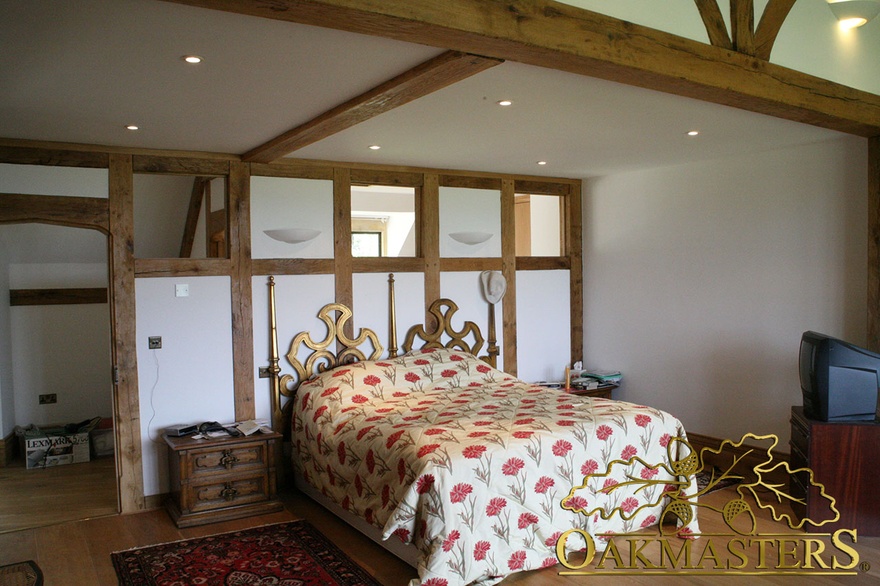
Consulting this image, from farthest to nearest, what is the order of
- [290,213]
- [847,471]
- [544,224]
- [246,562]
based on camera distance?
[544,224]
[290,213]
[847,471]
[246,562]

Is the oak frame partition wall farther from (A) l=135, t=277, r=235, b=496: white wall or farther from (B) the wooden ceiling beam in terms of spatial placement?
(B) the wooden ceiling beam

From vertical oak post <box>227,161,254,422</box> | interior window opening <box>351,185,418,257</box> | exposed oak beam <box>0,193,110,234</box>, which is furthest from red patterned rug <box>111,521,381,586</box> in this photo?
interior window opening <box>351,185,418,257</box>

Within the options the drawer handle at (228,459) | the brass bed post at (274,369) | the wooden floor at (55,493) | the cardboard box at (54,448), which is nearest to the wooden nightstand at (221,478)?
the drawer handle at (228,459)

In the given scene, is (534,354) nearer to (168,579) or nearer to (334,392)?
(334,392)

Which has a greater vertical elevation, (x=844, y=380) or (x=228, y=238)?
(x=228, y=238)

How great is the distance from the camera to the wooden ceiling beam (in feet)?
6.91

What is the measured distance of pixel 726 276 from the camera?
5.23 metres

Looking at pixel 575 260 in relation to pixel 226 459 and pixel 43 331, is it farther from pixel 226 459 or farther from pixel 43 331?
pixel 43 331

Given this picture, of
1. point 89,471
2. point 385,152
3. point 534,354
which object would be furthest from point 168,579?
point 534,354

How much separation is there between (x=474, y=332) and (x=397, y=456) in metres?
2.36

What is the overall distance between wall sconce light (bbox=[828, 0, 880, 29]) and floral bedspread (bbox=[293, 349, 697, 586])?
2335 millimetres

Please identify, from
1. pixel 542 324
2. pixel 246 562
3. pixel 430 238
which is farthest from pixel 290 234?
pixel 542 324

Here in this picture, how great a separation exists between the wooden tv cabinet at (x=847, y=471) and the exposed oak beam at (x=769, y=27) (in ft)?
6.52

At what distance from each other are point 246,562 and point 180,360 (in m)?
1.50
